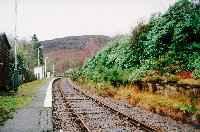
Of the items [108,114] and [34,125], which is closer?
[34,125]

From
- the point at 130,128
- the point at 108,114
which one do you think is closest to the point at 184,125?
the point at 130,128

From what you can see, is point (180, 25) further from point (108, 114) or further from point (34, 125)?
point (34, 125)

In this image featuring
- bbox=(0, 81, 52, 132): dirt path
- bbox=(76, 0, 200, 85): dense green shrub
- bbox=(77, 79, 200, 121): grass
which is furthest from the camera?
bbox=(76, 0, 200, 85): dense green shrub

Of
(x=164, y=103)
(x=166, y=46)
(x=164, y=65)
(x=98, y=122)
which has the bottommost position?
(x=98, y=122)

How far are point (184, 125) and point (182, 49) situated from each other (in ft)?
35.5

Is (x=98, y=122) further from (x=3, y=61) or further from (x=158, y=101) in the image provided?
(x=3, y=61)

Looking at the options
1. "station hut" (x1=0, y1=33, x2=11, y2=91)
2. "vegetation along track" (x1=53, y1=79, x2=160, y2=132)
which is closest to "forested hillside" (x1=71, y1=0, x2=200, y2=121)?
"vegetation along track" (x1=53, y1=79, x2=160, y2=132)

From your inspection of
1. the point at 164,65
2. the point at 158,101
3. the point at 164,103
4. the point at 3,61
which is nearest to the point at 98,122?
the point at 164,103

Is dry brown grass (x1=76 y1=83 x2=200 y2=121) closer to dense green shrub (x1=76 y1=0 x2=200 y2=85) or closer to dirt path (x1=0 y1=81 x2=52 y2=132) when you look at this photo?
dense green shrub (x1=76 y1=0 x2=200 y2=85)

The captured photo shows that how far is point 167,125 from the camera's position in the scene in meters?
12.9

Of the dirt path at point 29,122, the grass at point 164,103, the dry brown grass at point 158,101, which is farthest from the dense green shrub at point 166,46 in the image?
the dirt path at point 29,122

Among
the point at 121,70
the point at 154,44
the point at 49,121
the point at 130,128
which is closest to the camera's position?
the point at 130,128

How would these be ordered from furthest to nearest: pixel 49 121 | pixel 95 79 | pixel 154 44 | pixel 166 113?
1. pixel 95 79
2. pixel 154 44
3. pixel 166 113
4. pixel 49 121

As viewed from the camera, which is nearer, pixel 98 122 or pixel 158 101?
pixel 98 122
